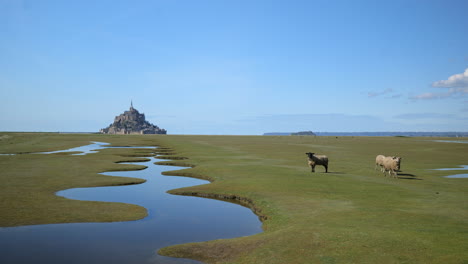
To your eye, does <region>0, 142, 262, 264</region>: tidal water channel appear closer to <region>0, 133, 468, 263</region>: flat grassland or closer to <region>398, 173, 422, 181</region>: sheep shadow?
<region>0, 133, 468, 263</region>: flat grassland

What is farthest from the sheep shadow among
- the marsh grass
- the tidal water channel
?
the marsh grass

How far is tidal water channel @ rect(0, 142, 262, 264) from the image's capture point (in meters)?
15.2

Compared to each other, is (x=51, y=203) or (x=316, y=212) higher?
(x=316, y=212)

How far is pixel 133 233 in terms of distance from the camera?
A: 1872 cm

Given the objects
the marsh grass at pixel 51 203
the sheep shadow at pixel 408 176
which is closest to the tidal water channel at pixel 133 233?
the marsh grass at pixel 51 203

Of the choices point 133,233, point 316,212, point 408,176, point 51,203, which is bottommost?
point 133,233

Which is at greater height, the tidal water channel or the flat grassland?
the flat grassland

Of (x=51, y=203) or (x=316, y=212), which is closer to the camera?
(x=316, y=212)

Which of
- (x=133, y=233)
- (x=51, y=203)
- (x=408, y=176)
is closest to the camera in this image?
(x=133, y=233)

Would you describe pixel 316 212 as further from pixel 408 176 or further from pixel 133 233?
pixel 408 176

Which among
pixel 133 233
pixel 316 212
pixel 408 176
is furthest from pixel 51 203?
pixel 408 176

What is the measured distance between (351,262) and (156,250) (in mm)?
8897

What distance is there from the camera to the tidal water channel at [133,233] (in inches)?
598

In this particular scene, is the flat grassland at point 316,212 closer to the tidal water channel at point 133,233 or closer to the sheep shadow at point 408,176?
the sheep shadow at point 408,176
